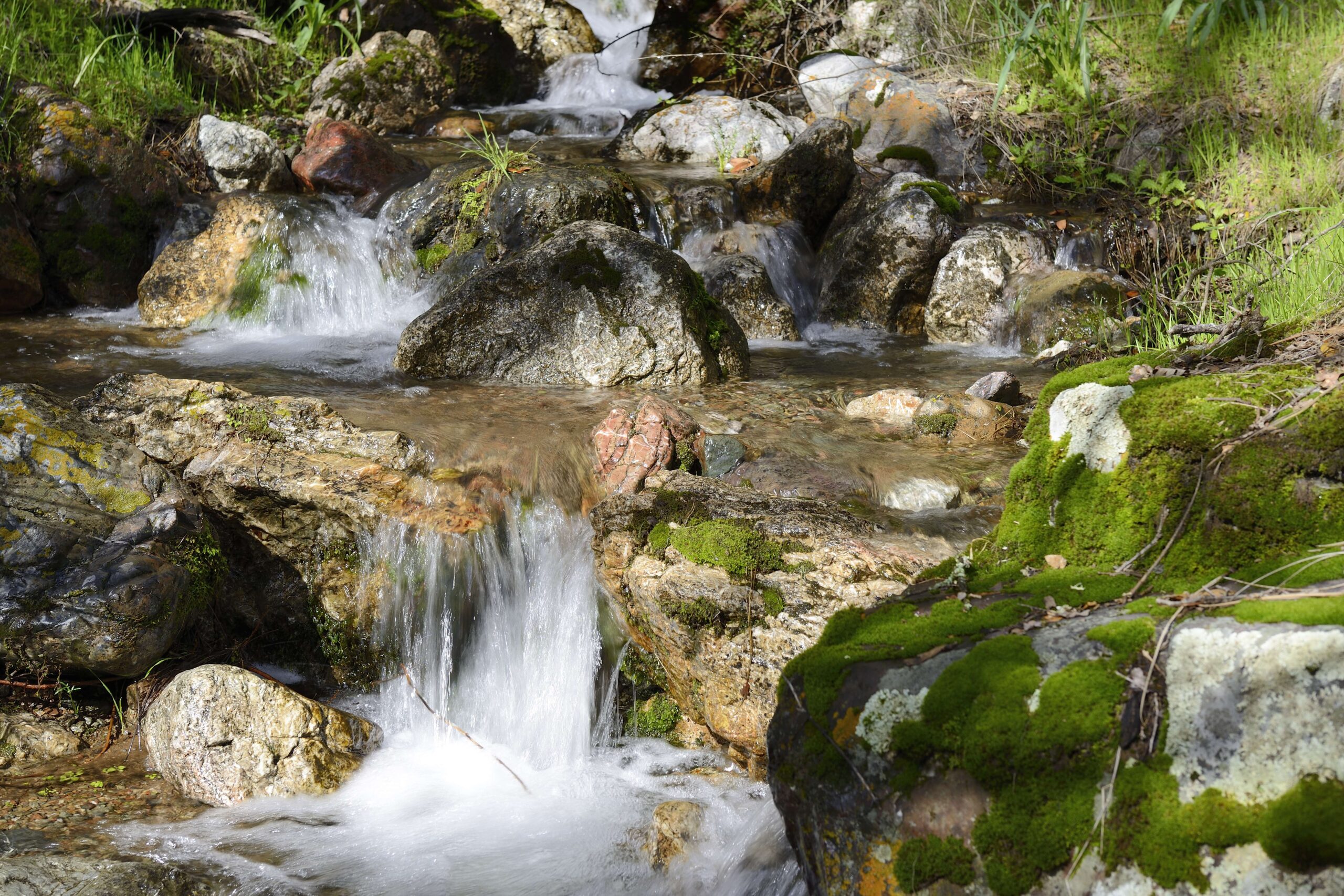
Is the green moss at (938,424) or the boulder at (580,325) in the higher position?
the boulder at (580,325)

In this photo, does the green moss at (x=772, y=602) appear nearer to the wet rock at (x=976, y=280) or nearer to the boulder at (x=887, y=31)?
the wet rock at (x=976, y=280)

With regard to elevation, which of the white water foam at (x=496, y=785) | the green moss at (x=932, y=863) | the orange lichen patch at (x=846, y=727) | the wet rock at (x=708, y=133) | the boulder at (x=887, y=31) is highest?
the boulder at (x=887, y=31)

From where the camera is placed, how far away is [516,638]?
4145mm

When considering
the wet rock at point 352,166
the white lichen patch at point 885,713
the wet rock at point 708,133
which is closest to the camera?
the white lichen patch at point 885,713

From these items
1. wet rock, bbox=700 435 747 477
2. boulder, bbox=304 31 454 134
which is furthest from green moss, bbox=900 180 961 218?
boulder, bbox=304 31 454 134

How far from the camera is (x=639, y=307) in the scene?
612 cm

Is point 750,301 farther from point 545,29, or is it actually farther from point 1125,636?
point 545,29

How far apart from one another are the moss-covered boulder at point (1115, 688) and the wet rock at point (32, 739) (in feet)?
9.94

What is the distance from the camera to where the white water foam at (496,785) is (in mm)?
3029

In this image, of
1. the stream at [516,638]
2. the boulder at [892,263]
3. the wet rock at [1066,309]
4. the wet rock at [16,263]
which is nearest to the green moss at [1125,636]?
the stream at [516,638]

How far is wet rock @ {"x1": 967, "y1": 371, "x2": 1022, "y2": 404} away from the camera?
224 inches

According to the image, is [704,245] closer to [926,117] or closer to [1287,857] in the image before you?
[926,117]

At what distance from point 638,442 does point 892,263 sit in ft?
14.5

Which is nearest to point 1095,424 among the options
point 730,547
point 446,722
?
point 730,547
